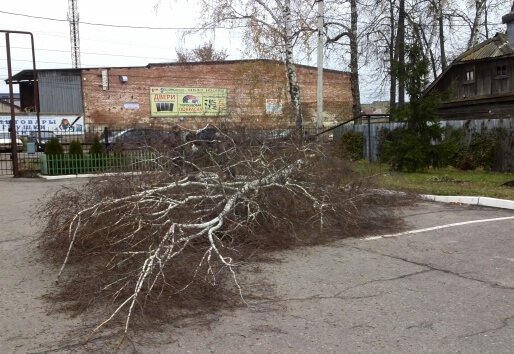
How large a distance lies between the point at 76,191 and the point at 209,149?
2.05 meters

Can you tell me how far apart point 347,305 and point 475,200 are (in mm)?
6951

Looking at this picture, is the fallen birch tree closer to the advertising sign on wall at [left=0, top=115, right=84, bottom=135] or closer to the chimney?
the chimney

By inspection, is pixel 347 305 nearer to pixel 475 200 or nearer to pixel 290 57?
pixel 475 200

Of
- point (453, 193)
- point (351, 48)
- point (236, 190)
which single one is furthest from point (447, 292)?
point (351, 48)

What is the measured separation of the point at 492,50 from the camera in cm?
2778

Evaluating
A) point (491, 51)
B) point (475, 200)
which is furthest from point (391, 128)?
point (491, 51)

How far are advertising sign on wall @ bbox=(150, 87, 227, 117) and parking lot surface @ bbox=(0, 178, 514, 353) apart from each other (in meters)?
39.5

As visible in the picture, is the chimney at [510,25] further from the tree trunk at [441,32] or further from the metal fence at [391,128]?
the metal fence at [391,128]

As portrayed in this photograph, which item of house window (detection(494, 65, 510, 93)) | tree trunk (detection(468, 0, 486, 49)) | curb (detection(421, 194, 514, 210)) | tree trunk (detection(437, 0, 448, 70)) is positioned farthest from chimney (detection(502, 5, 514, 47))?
curb (detection(421, 194, 514, 210))

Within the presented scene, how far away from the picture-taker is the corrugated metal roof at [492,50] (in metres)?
27.0

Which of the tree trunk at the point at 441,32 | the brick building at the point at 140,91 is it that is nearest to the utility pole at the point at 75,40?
the brick building at the point at 140,91

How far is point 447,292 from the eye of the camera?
17.0 ft

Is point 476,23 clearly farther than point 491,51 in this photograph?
Yes

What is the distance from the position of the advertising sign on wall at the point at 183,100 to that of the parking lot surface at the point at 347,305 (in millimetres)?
39467
